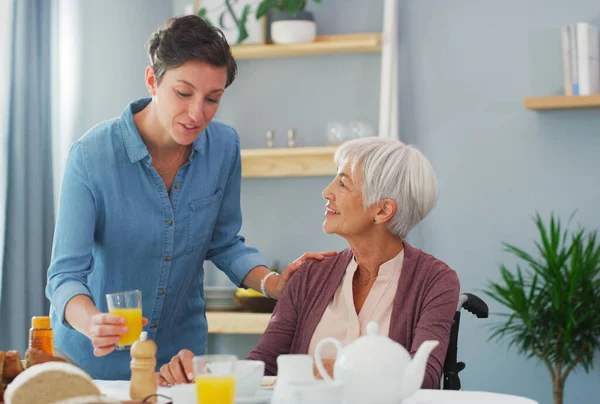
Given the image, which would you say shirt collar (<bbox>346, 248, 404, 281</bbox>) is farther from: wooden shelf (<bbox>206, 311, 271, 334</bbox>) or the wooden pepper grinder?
wooden shelf (<bbox>206, 311, 271, 334</bbox>)


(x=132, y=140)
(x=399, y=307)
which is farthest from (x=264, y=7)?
(x=399, y=307)

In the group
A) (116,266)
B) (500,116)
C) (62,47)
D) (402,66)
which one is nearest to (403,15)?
(402,66)

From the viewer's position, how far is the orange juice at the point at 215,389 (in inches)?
56.1

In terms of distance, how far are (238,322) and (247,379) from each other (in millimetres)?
2625

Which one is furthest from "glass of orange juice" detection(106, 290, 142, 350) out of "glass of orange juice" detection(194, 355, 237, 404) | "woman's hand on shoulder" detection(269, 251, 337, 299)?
"woman's hand on shoulder" detection(269, 251, 337, 299)

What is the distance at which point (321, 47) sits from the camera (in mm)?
4305

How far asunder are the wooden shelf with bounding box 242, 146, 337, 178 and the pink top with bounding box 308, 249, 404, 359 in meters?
1.95

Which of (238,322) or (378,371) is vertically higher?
(378,371)

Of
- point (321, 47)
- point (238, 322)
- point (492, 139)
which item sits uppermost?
point (321, 47)

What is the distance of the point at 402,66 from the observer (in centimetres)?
447

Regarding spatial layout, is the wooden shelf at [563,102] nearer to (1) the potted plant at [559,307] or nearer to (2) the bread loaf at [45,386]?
(1) the potted plant at [559,307]

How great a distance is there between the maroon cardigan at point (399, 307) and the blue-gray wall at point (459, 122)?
2094 mm

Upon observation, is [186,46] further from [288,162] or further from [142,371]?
[288,162]

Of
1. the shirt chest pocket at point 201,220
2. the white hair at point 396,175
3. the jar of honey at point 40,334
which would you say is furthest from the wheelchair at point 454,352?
the jar of honey at point 40,334
